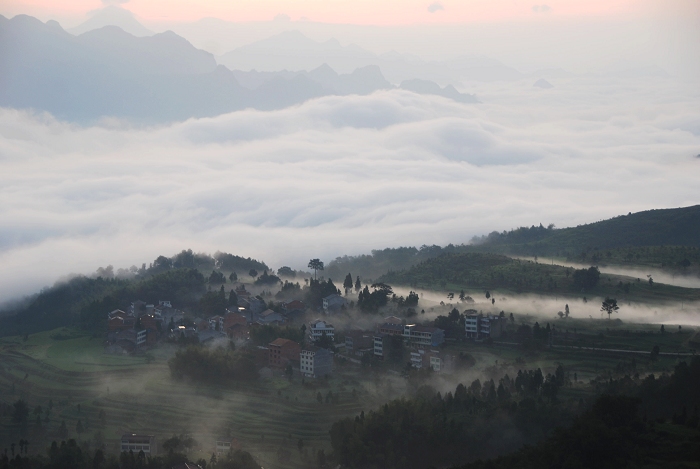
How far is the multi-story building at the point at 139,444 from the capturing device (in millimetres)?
35000

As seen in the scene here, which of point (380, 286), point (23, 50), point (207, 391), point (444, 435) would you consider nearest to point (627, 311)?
point (380, 286)

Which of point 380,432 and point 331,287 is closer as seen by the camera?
point 380,432

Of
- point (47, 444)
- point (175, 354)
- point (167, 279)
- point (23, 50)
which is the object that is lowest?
point (47, 444)

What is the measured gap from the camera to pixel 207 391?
41281 millimetres

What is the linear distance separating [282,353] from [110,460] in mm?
12697

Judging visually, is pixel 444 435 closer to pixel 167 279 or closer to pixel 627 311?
pixel 627 311

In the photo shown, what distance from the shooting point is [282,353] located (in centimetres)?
4422

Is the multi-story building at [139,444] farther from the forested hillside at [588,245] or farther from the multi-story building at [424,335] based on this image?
the forested hillside at [588,245]

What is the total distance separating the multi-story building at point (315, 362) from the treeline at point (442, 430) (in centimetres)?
720

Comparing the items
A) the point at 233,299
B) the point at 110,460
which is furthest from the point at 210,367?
the point at 233,299

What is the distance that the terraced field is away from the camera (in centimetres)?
3678

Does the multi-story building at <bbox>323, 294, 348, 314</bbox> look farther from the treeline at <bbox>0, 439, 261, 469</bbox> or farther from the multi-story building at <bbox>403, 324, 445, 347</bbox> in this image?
the treeline at <bbox>0, 439, 261, 469</bbox>

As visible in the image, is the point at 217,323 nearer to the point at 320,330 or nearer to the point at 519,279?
the point at 320,330

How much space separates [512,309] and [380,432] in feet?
58.2
